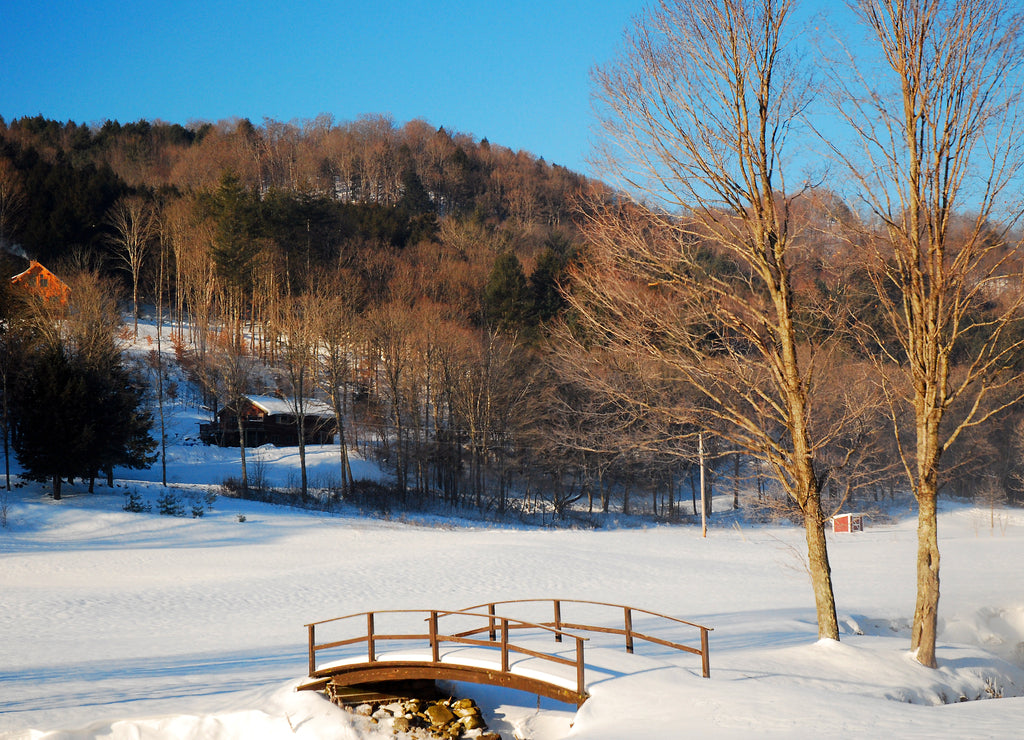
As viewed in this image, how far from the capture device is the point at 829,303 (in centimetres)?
1404

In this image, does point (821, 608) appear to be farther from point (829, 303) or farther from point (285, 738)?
point (285, 738)

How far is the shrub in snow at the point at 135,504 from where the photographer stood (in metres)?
33.5

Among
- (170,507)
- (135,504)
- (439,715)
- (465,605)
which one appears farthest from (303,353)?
(439,715)

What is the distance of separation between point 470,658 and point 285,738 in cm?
293

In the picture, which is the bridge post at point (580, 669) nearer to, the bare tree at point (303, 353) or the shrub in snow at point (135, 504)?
the shrub in snow at point (135, 504)

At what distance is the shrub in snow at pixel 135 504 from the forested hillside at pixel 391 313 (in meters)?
2.28

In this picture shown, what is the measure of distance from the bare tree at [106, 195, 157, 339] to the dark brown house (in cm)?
1460

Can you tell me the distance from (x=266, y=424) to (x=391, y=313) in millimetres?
11618

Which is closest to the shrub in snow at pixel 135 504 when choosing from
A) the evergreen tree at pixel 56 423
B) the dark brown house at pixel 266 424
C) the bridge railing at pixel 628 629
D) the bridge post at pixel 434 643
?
the evergreen tree at pixel 56 423

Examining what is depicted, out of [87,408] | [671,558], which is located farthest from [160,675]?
[87,408]

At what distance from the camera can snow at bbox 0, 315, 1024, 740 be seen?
33.5ft

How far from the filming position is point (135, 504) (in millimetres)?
33688

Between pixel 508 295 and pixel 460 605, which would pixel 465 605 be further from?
pixel 508 295

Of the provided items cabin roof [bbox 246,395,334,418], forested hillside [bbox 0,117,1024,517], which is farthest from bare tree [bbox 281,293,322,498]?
cabin roof [bbox 246,395,334,418]
